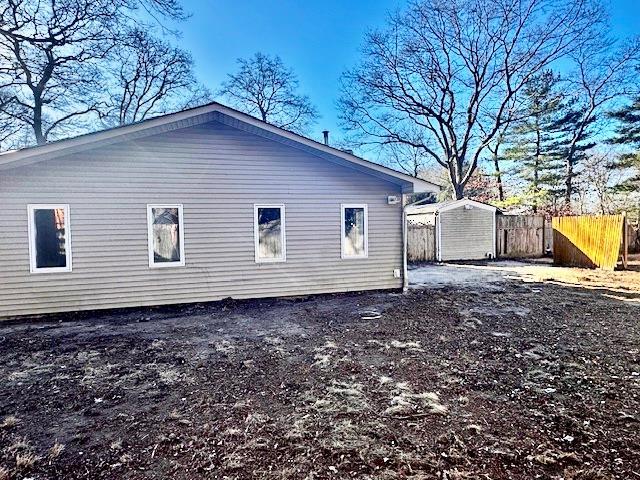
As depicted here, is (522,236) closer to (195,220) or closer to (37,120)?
(195,220)

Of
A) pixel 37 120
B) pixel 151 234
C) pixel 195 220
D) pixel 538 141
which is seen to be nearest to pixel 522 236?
pixel 538 141

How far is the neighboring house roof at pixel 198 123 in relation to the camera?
20.2 feet

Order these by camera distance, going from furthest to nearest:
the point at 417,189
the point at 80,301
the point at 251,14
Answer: the point at 251,14 → the point at 417,189 → the point at 80,301

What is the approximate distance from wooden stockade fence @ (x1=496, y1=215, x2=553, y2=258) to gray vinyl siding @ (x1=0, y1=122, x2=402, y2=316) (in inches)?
422

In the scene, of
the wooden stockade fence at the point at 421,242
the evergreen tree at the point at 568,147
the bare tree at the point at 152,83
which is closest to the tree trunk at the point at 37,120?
the bare tree at the point at 152,83

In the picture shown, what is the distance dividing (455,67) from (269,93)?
11.2 meters

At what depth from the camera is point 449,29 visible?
2006 cm

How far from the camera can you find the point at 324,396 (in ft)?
11.6

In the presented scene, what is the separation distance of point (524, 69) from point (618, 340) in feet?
64.6

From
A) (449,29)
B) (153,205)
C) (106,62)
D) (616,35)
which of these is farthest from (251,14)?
(616,35)

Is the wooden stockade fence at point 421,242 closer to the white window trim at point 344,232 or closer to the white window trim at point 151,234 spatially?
the white window trim at point 344,232

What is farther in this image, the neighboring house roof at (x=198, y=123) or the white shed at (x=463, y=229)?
the white shed at (x=463, y=229)

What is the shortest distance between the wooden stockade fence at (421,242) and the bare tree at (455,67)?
25.9 feet

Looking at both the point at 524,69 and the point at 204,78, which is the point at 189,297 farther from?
the point at 524,69
